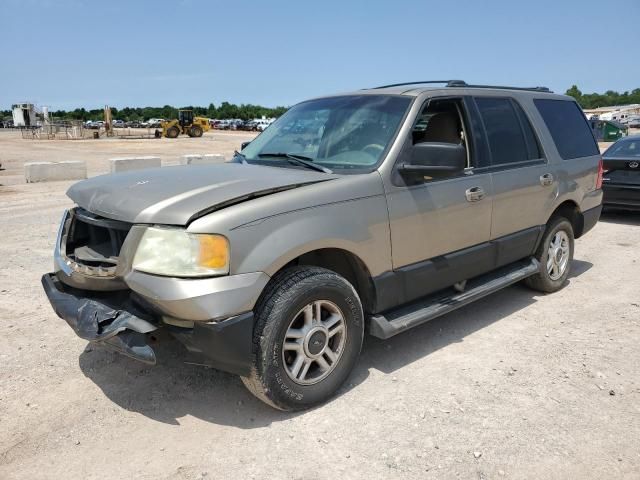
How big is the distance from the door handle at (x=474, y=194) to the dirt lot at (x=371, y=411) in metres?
1.15

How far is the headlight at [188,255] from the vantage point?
8.98 feet

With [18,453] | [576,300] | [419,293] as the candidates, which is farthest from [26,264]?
[576,300]

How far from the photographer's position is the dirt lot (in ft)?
8.98

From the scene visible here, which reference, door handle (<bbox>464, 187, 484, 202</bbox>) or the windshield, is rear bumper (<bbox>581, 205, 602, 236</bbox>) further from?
the windshield

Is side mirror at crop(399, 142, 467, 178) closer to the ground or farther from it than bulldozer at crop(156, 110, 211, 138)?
closer to the ground

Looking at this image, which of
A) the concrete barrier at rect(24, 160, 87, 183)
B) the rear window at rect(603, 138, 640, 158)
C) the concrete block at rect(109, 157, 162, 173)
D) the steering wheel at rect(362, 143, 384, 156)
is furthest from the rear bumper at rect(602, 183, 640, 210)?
the concrete barrier at rect(24, 160, 87, 183)

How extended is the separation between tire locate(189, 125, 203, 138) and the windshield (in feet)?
157

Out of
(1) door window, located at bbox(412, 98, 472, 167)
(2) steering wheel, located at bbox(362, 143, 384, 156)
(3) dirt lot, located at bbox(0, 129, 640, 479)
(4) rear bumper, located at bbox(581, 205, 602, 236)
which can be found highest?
(1) door window, located at bbox(412, 98, 472, 167)

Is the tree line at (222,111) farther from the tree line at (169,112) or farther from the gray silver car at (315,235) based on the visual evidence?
the gray silver car at (315,235)

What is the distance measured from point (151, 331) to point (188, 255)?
0.47m

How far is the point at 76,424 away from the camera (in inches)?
122

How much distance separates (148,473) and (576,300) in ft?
14.3

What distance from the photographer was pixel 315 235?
308cm

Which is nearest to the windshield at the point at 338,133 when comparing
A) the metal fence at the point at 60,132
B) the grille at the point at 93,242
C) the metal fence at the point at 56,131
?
the grille at the point at 93,242
